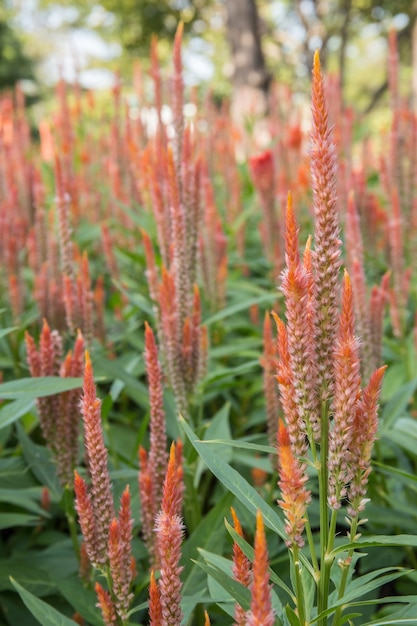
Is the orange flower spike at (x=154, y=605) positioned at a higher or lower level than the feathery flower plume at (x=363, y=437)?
lower

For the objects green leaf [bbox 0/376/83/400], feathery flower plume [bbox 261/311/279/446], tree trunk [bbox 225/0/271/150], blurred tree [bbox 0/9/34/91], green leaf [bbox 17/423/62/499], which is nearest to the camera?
green leaf [bbox 0/376/83/400]

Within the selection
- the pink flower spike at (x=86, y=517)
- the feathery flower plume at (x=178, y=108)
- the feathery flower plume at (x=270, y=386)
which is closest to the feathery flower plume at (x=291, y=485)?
the pink flower spike at (x=86, y=517)

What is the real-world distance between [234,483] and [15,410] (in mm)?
731

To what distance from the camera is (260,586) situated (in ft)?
2.25

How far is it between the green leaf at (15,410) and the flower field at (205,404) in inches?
0.4

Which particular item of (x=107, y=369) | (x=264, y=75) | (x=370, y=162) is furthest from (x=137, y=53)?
(x=107, y=369)

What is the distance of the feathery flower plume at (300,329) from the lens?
2.81 feet

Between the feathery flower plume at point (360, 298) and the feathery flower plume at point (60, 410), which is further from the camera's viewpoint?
the feathery flower plume at point (360, 298)

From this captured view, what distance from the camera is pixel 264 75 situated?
11086 millimetres

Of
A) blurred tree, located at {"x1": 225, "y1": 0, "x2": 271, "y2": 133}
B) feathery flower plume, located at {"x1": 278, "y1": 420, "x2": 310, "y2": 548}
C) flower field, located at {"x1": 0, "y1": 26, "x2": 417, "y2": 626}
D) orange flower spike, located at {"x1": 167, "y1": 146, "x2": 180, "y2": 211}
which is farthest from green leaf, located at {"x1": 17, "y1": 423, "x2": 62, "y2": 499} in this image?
blurred tree, located at {"x1": 225, "y1": 0, "x2": 271, "y2": 133}

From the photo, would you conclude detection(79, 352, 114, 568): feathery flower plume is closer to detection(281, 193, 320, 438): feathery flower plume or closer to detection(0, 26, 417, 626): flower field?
detection(0, 26, 417, 626): flower field

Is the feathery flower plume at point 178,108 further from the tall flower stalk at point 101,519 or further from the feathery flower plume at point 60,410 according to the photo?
the tall flower stalk at point 101,519

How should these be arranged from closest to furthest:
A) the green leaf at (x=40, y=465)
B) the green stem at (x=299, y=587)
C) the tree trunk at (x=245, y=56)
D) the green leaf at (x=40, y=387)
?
the green stem at (x=299, y=587), the green leaf at (x=40, y=387), the green leaf at (x=40, y=465), the tree trunk at (x=245, y=56)

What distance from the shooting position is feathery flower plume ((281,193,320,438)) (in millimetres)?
856
